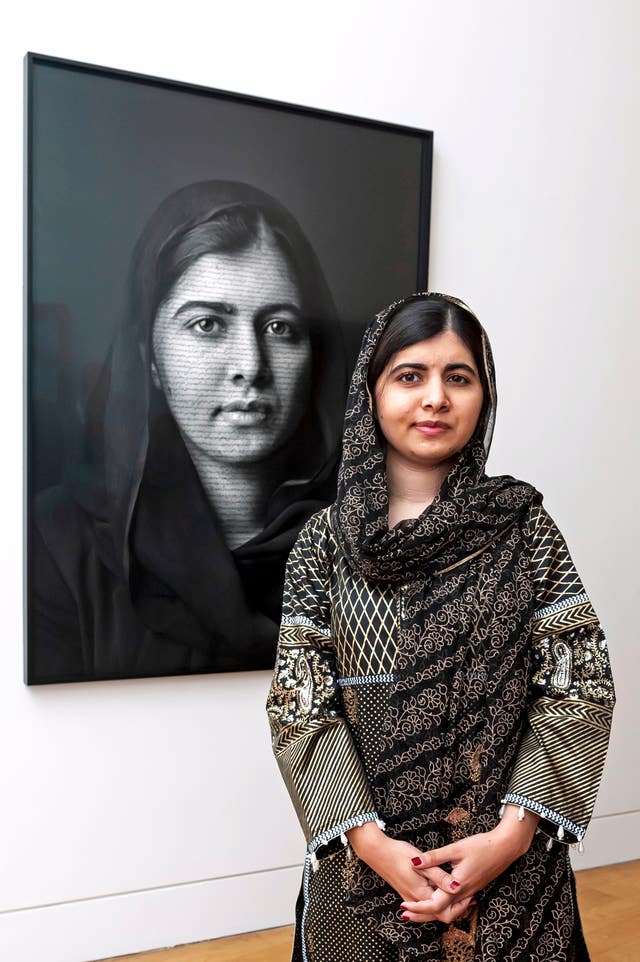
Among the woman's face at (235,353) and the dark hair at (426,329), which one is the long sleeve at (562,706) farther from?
the woman's face at (235,353)

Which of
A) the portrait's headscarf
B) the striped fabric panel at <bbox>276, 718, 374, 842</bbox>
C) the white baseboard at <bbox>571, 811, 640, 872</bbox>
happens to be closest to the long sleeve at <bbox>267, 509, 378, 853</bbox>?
the striped fabric panel at <bbox>276, 718, 374, 842</bbox>

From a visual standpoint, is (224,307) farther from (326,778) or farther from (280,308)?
(326,778)

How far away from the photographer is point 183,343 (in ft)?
7.40

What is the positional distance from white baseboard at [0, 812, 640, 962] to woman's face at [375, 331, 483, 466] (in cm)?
144

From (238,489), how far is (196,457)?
0.42ft

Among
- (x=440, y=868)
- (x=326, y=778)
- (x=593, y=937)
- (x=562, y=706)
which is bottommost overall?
(x=593, y=937)

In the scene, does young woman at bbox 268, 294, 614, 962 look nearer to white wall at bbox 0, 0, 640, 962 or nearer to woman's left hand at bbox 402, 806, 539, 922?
woman's left hand at bbox 402, 806, 539, 922

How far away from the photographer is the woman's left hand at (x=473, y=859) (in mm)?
1265

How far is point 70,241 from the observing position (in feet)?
6.98

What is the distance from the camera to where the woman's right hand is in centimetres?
127

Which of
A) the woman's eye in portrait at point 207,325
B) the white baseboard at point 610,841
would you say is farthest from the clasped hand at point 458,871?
the white baseboard at point 610,841

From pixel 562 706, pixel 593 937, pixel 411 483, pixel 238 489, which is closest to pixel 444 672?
pixel 562 706

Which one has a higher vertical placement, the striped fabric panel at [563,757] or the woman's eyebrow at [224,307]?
the woman's eyebrow at [224,307]
